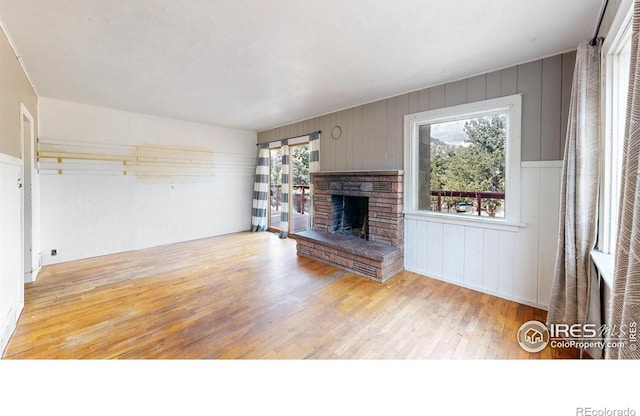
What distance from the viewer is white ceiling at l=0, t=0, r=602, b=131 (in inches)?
66.7

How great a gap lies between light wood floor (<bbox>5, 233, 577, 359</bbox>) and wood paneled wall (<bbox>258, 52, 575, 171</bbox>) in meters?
1.62

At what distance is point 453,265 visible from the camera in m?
2.97

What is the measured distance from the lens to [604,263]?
1593 millimetres

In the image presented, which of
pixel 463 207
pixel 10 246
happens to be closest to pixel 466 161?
pixel 463 207

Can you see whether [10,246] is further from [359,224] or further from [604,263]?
[604,263]

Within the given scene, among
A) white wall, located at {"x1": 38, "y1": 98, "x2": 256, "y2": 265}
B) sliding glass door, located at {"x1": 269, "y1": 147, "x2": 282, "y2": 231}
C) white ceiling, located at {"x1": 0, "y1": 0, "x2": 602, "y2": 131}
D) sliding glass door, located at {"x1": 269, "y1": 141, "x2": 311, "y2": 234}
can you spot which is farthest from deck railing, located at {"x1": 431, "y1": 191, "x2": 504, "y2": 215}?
white wall, located at {"x1": 38, "y1": 98, "x2": 256, "y2": 265}

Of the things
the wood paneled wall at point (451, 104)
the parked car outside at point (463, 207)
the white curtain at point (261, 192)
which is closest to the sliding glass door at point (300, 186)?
the wood paneled wall at point (451, 104)

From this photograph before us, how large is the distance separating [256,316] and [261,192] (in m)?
3.83

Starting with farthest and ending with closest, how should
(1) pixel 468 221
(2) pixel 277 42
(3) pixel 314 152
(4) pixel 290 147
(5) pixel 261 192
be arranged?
1. (5) pixel 261 192
2. (4) pixel 290 147
3. (3) pixel 314 152
4. (1) pixel 468 221
5. (2) pixel 277 42

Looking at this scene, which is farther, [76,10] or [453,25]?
[453,25]

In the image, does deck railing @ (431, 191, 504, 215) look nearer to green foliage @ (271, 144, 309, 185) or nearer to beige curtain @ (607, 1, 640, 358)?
beige curtain @ (607, 1, 640, 358)

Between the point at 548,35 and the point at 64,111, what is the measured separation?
5764 mm

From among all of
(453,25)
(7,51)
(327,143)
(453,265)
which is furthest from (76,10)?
(453,265)
